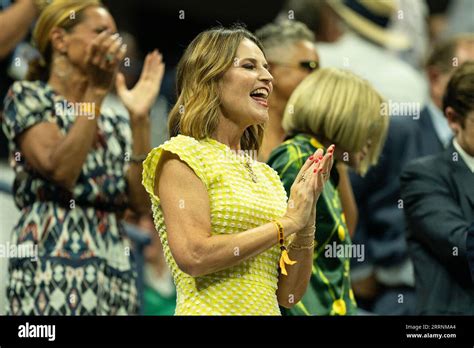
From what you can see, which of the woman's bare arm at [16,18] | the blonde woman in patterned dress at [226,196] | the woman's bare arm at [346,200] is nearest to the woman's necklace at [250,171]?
the blonde woman in patterned dress at [226,196]

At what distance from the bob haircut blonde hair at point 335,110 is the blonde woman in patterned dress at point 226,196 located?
69cm

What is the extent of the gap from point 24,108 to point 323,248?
3.83 feet

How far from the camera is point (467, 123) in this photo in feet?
14.4

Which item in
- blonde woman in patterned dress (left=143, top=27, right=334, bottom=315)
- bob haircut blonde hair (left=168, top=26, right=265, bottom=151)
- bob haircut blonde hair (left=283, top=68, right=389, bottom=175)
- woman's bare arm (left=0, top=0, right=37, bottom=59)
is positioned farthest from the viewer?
woman's bare arm (left=0, top=0, right=37, bottom=59)

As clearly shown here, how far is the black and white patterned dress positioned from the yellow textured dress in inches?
42.1

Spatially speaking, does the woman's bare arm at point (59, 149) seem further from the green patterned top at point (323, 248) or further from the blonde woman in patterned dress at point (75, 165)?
the green patterned top at point (323, 248)

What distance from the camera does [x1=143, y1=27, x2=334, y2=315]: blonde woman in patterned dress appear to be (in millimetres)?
3178

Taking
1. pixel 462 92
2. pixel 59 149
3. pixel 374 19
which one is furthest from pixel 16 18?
pixel 374 19

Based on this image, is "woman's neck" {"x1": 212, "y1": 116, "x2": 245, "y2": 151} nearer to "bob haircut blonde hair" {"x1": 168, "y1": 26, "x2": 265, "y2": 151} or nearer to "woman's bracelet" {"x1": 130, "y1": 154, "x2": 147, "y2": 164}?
"bob haircut blonde hair" {"x1": 168, "y1": 26, "x2": 265, "y2": 151}

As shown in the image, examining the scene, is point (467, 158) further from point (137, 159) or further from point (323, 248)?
point (137, 159)

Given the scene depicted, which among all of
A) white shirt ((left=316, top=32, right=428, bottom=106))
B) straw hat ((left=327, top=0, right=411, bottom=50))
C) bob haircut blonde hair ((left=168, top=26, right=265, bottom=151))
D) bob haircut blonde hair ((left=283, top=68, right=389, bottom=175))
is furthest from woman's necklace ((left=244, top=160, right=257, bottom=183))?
straw hat ((left=327, top=0, right=411, bottom=50))

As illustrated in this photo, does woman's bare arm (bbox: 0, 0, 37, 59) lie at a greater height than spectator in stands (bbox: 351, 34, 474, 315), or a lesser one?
greater

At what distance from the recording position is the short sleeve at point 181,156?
323cm

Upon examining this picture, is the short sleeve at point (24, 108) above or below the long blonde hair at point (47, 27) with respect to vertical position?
below
